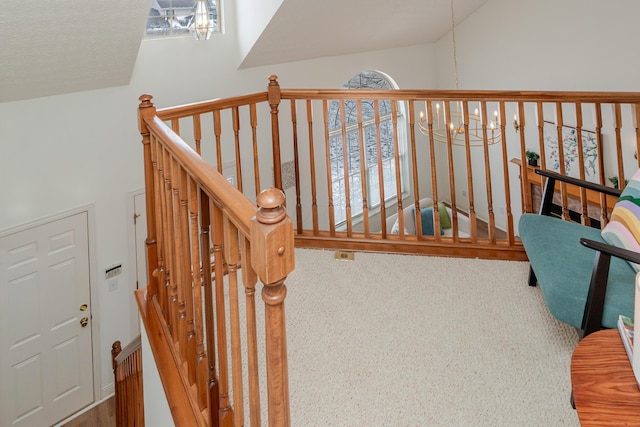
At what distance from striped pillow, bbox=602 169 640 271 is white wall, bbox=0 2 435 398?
388cm

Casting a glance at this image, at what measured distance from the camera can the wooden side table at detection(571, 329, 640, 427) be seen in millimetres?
979

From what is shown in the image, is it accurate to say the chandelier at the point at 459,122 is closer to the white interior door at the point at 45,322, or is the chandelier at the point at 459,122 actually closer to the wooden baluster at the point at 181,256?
the wooden baluster at the point at 181,256

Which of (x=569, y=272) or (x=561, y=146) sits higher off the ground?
(x=561, y=146)

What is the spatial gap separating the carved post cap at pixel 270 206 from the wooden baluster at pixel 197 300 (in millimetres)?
475

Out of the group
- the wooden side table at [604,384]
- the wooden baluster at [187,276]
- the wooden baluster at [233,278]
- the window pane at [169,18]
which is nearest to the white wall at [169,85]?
the window pane at [169,18]

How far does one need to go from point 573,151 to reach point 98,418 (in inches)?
230

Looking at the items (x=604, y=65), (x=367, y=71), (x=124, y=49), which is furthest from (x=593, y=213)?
(x=124, y=49)

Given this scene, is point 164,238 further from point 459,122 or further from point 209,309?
point 459,122

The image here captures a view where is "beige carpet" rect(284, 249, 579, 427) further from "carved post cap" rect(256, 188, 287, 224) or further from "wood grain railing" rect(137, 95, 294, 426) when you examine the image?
"carved post cap" rect(256, 188, 287, 224)

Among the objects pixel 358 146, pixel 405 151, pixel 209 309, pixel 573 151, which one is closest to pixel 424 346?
pixel 209 309

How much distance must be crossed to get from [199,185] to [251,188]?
14.8 feet

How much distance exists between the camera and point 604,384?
107 cm

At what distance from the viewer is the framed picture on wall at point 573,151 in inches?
242

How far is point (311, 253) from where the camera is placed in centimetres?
295
